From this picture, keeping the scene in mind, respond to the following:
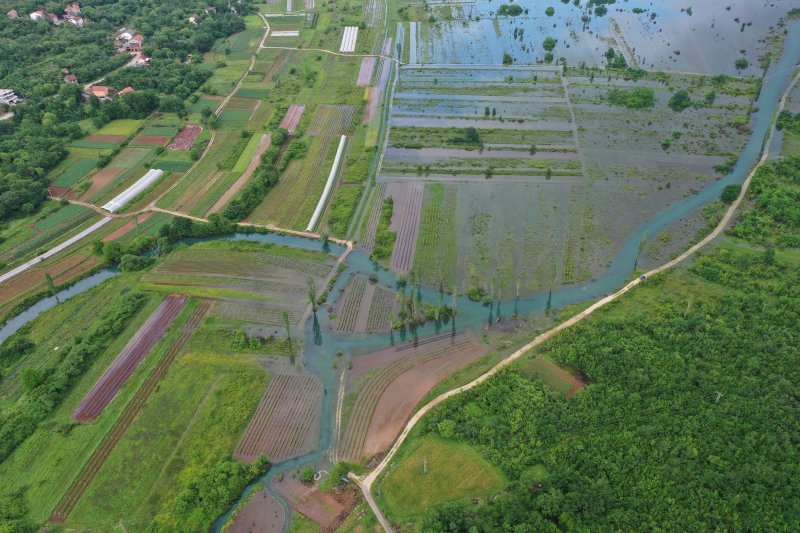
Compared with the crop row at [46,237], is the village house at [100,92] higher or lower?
higher

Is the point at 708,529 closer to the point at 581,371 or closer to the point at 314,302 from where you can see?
the point at 581,371

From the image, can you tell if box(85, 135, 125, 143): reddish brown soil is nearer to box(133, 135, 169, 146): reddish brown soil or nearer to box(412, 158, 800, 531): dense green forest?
box(133, 135, 169, 146): reddish brown soil

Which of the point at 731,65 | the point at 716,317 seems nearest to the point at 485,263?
the point at 716,317

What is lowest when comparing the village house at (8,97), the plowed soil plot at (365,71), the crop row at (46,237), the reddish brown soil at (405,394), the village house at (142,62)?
the reddish brown soil at (405,394)

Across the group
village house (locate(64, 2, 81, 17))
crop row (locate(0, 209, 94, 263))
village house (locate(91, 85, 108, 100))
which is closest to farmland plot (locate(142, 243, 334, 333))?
crop row (locate(0, 209, 94, 263))

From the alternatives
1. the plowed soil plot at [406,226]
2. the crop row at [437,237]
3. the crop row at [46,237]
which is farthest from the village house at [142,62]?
the crop row at [437,237]

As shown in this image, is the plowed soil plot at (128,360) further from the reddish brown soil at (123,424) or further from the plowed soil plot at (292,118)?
the plowed soil plot at (292,118)
